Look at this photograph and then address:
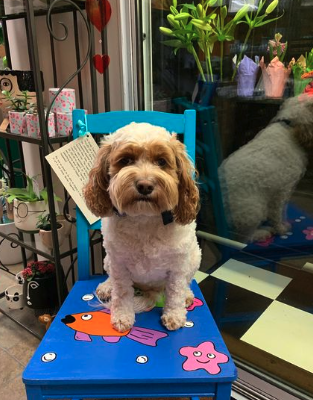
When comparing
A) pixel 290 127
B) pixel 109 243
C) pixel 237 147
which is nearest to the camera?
pixel 109 243

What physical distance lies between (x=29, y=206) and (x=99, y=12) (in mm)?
825

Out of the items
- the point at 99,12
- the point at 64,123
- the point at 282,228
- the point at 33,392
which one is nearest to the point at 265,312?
the point at 282,228

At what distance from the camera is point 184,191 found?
3.09 feet

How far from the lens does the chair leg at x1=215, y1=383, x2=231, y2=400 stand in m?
0.86

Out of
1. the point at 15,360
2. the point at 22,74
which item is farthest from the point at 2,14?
the point at 15,360

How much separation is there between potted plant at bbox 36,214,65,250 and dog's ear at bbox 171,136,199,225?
0.68m

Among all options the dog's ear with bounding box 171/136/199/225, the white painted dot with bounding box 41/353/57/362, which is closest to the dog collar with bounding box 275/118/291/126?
the dog's ear with bounding box 171/136/199/225

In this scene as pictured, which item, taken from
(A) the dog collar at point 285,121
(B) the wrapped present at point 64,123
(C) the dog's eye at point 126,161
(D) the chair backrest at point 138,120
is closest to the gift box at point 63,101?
(B) the wrapped present at point 64,123

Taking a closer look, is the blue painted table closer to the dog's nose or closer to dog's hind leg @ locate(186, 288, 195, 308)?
dog's hind leg @ locate(186, 288, 195, 308)

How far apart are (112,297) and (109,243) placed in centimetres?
18

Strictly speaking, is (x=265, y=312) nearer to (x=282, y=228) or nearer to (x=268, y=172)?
(x=282, y=228)

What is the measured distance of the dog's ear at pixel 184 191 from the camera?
3.04ft

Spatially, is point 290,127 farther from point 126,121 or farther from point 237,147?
point 126,121

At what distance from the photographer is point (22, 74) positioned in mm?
1331
